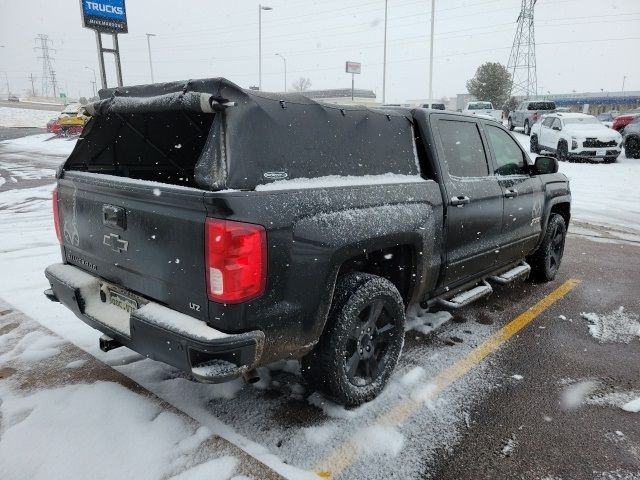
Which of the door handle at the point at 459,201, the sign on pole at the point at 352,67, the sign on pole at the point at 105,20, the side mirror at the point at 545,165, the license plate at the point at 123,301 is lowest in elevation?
the license plate at the point at 123,301

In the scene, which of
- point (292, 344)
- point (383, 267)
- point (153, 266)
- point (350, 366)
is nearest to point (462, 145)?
point (383, 267)

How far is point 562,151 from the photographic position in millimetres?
16781

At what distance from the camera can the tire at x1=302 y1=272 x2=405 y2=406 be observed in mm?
2736

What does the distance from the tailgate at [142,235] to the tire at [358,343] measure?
82 centimetres

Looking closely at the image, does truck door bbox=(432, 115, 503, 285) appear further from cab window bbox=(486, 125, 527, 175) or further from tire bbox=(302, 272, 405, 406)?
tire bbox=(302, 272, 405, 406)

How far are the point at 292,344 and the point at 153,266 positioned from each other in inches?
33.3

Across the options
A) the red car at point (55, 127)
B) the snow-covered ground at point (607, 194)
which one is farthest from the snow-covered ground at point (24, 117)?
the snow-covered ground at point (607, 194)

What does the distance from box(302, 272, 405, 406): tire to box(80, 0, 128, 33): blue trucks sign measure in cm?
1319

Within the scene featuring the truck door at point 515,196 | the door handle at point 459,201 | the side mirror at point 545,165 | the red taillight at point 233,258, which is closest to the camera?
the red taillight at point 233,258

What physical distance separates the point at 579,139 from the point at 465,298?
1487 cm

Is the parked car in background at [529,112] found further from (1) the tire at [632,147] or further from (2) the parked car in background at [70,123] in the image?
(2) the parked car in background at [70,123]

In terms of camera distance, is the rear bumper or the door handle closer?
the rear bumper

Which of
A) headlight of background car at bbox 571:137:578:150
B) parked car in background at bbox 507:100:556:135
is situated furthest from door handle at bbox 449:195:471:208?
parked car in background at bbox 507:100:556:135

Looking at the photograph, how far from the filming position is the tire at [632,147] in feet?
56.7
